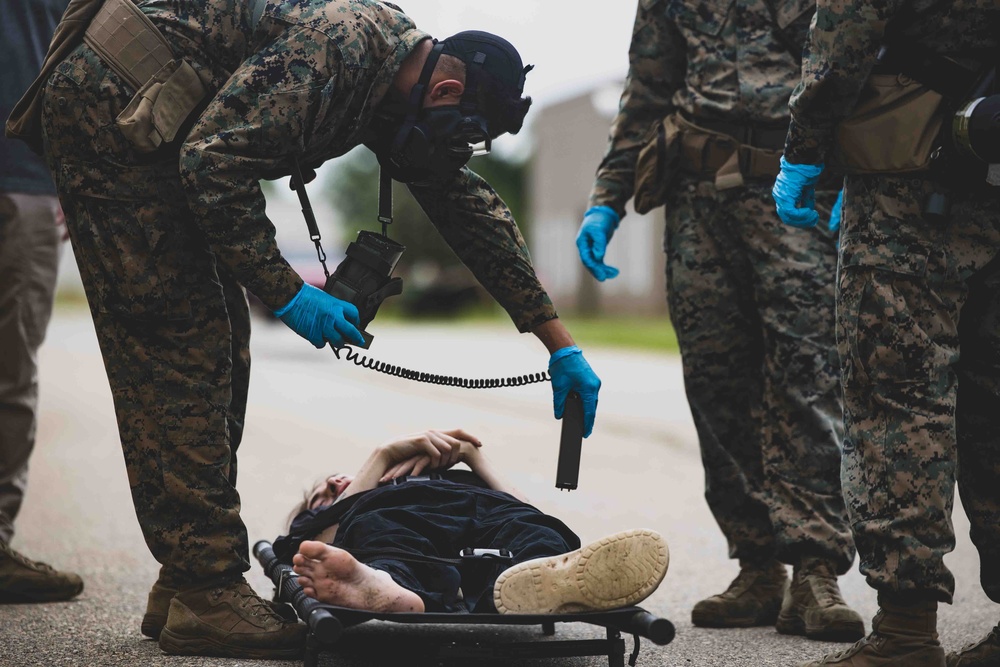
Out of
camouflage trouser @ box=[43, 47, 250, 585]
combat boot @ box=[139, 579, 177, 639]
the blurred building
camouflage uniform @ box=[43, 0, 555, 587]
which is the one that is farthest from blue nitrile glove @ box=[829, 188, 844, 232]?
the blurred building

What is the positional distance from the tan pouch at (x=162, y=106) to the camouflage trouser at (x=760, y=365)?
162 centimetres

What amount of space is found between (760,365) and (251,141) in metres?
1.82

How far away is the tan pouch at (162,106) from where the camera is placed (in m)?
3.04

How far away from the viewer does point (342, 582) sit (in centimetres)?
269

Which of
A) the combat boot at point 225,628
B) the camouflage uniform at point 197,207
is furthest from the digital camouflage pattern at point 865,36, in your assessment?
the combat boot at point 225,628

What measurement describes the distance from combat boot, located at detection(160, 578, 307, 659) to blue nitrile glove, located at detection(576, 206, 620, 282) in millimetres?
1595

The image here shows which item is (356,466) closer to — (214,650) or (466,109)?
(214,650)

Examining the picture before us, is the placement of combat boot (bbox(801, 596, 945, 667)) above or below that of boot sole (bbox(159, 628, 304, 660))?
above

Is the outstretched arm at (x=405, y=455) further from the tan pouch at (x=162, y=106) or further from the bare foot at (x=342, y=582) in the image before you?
the tan pouch at (x=162, y=106)

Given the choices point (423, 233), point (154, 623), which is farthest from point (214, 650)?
point (423, 233)

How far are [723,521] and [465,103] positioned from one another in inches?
64.7

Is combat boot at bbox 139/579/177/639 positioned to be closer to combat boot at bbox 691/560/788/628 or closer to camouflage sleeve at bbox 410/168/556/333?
camouflage sleeve at bbox 410/168/556/333

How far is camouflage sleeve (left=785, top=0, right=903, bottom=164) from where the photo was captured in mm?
2703

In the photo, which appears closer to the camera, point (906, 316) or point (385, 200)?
point (906, 316)
